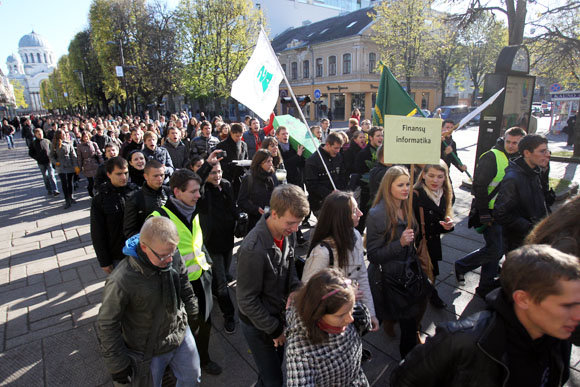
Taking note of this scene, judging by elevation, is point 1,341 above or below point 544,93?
below

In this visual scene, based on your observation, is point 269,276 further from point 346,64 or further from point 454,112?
point 346,64

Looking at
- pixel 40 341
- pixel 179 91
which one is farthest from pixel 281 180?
pixel 179 91

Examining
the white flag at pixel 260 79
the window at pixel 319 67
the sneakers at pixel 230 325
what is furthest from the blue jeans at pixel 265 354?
the window at pixel 319 67

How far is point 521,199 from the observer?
3168mm

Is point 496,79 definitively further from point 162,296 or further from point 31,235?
point 31,235

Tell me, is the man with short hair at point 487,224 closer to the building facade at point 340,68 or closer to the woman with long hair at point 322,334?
the woman with long hair at point 322,334

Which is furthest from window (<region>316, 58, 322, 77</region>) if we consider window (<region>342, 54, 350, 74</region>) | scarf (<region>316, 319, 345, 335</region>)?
scarf (<region>316, 319, 345, 335</region>)

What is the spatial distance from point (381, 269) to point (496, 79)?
6868mm

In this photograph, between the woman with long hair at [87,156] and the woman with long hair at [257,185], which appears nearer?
the woman with long hair at [257,185]

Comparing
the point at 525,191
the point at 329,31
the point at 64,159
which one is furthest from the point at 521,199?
the point at 329,31

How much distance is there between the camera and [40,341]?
3.32 metres

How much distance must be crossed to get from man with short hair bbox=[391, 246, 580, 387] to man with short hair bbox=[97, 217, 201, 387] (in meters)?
1.49

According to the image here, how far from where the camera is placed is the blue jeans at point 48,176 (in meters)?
9.15

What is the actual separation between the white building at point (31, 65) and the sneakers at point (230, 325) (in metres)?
147
